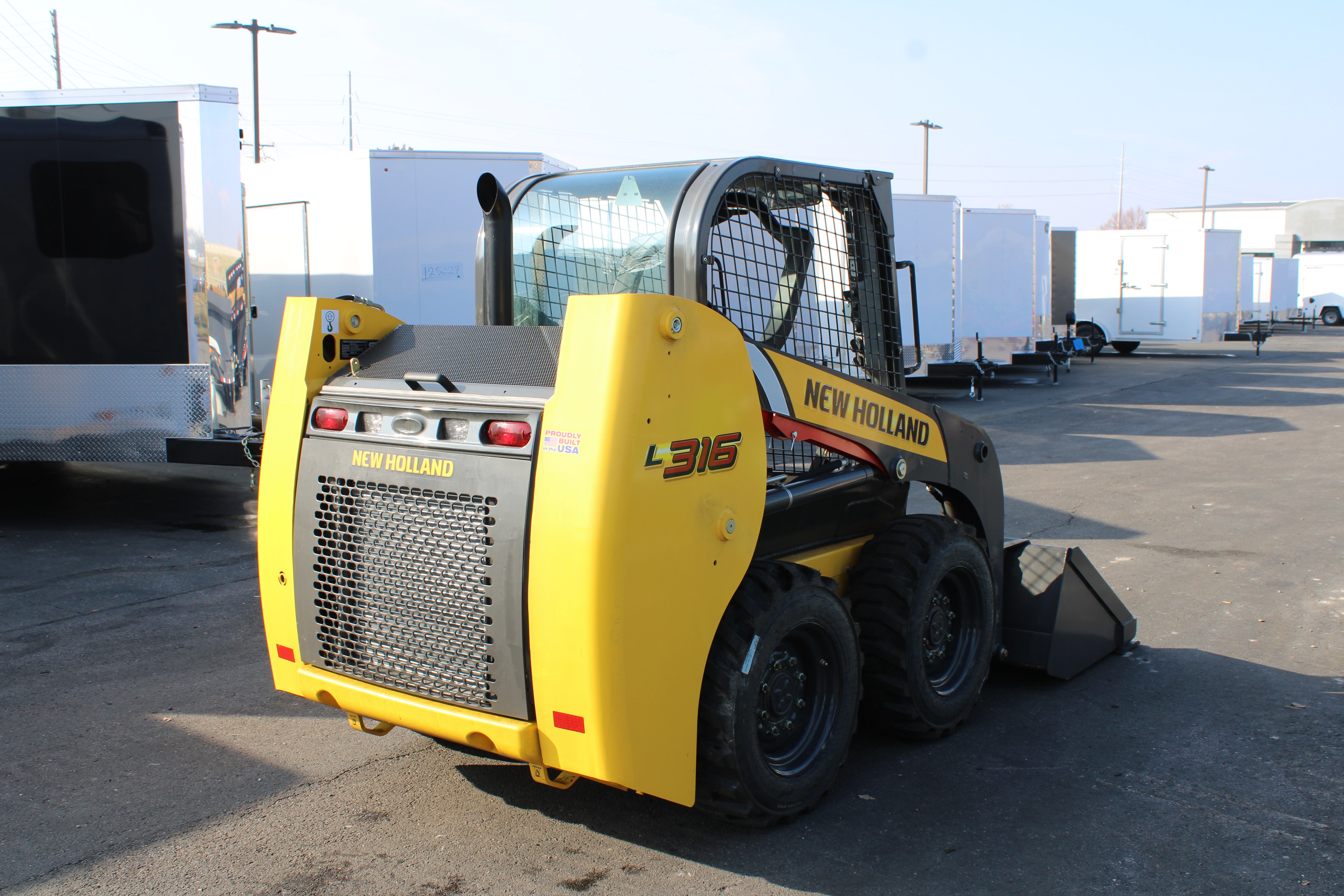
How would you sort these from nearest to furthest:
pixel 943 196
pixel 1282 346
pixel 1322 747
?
pixel 1322 747
pixel 943 196
pixel 1282 346

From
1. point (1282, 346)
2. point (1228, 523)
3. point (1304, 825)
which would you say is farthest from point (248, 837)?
point (1282, 346)

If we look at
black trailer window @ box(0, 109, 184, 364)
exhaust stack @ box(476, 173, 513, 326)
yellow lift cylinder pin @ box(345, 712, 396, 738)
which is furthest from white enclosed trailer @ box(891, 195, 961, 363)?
yellow lift cylinder pin @ box(345, 712, 396, 738)

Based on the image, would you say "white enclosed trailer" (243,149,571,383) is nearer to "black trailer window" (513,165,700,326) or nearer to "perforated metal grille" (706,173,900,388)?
"black trailer window" (513,165,700,326)

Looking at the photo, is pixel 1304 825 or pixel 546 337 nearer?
pixel 546 337

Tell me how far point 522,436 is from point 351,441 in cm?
71

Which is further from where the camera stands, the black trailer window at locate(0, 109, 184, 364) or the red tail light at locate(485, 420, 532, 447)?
the black trailer window at locate(0, 109, 184, 364)

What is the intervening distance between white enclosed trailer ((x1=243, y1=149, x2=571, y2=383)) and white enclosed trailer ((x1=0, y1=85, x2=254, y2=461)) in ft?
7.18

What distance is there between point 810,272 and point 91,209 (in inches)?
263

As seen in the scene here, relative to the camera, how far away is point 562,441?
3.05 metres

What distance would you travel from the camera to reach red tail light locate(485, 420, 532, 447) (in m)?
3.15

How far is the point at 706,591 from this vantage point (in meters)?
3.30

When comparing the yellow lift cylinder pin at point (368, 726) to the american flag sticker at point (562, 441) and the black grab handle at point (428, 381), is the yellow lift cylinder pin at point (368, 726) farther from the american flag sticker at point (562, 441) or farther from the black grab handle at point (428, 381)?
the american flag sticker at point (562, 441)

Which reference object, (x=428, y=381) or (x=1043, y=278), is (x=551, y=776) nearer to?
(x=428, y=381)

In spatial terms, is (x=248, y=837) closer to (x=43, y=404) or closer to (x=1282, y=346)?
(x=43, y=404)
